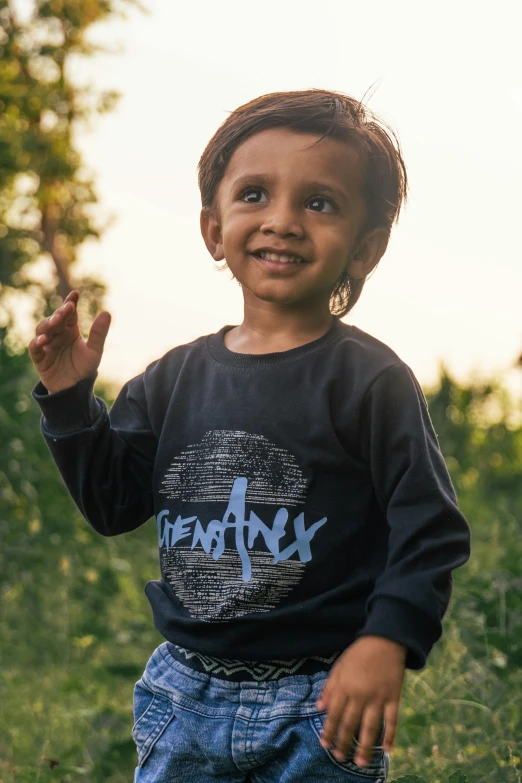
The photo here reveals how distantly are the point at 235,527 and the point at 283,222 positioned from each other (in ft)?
1.97

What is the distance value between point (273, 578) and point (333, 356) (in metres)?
0.45

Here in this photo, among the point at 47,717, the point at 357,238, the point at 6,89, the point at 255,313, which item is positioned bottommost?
the point at 47,717

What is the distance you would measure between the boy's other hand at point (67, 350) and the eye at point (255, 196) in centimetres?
38

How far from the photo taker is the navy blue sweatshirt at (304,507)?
1.91m

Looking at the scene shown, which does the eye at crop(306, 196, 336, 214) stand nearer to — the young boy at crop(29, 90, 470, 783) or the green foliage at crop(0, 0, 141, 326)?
the young boy at crop(29, 90, 470, 783)

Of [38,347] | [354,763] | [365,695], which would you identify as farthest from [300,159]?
[354,763]

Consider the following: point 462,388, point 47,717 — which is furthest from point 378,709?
point 462,388

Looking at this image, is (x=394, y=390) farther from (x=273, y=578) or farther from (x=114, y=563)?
(x=114, y=563)

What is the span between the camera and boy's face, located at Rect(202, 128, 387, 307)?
2053 mm

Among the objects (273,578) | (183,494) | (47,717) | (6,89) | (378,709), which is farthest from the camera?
(6,89)

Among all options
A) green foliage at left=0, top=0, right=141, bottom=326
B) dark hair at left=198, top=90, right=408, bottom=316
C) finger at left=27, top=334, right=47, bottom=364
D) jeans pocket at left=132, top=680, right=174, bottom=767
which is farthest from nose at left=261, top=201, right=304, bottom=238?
green foliage at left=0, top=0, right=141, bottom=326

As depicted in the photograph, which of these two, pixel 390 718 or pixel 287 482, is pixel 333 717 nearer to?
pixel 390 718

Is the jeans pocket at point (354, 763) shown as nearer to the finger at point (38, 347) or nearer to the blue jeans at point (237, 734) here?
the blue jeans at point (237, 734)

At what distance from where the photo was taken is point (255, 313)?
7.25 feet
